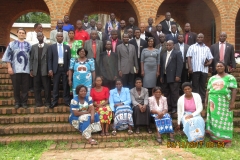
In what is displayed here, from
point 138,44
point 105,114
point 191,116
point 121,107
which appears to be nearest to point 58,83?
point 105,114

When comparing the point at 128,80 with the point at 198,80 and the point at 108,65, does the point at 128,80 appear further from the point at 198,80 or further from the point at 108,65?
the point at 198,80

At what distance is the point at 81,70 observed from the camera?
16.6 feet

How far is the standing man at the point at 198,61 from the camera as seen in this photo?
542 centimetres

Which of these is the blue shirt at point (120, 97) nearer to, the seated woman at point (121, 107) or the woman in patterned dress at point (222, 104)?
the seated woman at point (121, 107)

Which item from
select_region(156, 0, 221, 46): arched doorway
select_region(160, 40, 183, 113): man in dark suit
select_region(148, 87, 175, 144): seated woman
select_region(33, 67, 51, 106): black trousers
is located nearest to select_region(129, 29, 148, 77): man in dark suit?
select_region(160, 40, 183, 113): man in dark suit

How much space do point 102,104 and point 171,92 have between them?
155 centimetres

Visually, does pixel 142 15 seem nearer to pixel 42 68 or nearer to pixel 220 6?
pixel 220 6

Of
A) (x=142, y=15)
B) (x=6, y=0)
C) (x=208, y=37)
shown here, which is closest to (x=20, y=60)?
(x=142, y=15)

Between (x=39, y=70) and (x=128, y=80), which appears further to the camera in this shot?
(x=128, y=80)

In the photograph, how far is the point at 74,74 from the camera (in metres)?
5.05

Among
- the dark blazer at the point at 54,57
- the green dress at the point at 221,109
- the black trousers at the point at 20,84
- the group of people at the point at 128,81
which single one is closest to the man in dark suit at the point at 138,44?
the group of people at the point at 128,81

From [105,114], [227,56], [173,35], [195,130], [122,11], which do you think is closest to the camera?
[195,130]

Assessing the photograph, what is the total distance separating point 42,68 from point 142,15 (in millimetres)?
3627

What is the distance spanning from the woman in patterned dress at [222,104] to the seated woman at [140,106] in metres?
1.24
